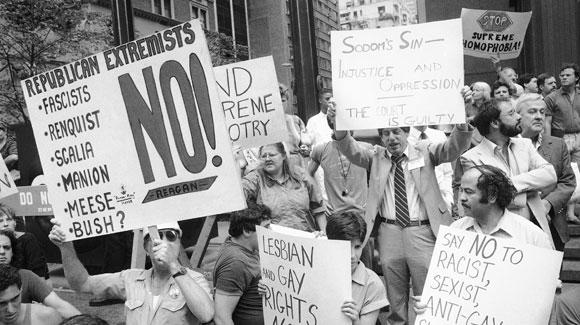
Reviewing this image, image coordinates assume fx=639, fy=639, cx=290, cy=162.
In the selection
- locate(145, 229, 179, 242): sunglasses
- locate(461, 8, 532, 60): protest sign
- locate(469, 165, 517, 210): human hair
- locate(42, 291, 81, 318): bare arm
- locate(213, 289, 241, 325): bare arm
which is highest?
locate(461, 8, 532, 60): protest sign

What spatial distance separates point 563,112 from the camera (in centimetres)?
718

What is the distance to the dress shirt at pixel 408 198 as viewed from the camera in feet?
13.8

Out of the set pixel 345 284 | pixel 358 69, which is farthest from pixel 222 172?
pixel 358 69

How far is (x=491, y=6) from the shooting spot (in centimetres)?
1307

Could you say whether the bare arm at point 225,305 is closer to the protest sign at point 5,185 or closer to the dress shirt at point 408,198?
the dress shirt at point 408,198

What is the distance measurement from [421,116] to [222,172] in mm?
1613

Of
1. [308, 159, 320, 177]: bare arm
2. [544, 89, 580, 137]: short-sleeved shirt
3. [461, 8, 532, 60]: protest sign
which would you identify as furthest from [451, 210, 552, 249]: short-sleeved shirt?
[461, 8, 532, 60]: protest sign

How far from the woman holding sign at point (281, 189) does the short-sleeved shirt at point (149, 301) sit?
157 centimetres

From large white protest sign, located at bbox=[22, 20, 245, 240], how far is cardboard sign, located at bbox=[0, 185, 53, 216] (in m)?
4.07

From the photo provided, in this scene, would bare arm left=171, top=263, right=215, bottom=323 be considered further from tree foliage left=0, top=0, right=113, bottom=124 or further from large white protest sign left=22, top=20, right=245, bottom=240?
tree foliage left=0, top=0, right=113, bottom=124

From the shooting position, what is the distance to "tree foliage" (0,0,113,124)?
942 centimetres

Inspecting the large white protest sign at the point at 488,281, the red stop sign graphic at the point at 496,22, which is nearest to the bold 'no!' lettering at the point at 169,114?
the large white protest sign at the point at 488,281

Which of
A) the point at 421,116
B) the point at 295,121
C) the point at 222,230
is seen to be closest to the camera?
the point at 421,116

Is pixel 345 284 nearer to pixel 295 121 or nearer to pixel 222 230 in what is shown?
pixel 295 121
